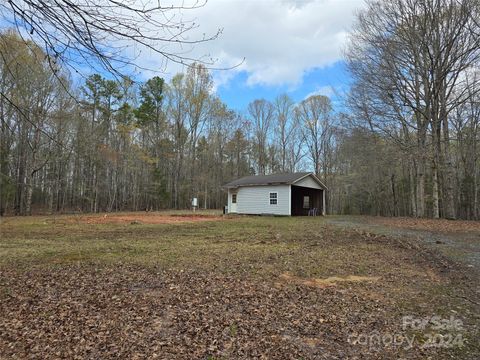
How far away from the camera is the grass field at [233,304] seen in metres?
2.70

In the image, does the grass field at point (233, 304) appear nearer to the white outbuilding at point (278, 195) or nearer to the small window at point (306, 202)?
the white outbuilding at point (278, 195)

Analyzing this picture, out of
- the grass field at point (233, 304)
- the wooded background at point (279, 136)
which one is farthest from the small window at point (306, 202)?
the grass field at point (233, 304)

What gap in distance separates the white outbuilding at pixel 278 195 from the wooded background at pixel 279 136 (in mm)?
4165

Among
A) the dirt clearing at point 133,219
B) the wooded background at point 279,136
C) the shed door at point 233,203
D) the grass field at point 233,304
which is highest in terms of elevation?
the wooded background at point 279,136

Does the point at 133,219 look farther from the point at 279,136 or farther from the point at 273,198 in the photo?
the point at 279,136

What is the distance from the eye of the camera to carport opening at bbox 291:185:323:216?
2486 centimetres

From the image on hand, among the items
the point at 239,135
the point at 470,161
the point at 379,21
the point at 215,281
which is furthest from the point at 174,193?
the point at 215,281

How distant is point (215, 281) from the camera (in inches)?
184

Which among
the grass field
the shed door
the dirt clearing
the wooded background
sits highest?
the wooded background

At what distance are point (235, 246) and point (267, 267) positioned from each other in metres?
2.44

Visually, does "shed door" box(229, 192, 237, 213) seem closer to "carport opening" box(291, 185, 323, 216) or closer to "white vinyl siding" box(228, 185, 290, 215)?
"white vinyl siding" box(228, 185, 290, 215)

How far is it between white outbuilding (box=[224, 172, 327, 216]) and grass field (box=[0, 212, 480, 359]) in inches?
550

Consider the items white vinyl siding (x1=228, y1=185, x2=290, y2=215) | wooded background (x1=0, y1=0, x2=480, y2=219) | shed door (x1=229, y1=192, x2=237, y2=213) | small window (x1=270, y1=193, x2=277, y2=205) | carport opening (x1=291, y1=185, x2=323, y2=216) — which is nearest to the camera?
wooded background (x1=0, y1=0, x2=480, y2=219)

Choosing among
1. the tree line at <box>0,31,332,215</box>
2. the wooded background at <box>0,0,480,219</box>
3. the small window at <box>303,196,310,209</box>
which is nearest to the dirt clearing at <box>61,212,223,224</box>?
the wooded background at <box>0,0,480,219</box>
